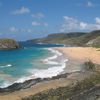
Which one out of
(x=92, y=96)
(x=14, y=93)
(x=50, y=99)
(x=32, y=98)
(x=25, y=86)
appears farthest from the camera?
(x=25, y=86)

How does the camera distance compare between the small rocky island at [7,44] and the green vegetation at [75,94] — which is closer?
the green vegetation at [75,94]

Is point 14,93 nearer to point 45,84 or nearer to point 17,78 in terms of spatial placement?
point 45,84

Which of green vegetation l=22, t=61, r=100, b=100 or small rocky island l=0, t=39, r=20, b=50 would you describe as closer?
green vegetation l=22, t=61, r=100, b=100

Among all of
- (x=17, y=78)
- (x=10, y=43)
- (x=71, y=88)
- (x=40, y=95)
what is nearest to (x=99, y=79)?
(x=71, y=88)

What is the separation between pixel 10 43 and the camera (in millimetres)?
152750

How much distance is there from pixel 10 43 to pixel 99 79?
12312cm

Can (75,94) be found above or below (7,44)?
below

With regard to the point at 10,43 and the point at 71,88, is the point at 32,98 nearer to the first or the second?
the point at 71,88

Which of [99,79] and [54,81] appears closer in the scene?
[99,79]

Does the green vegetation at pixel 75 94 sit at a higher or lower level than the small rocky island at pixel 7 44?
lower

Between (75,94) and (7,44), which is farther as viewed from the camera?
(7,44)

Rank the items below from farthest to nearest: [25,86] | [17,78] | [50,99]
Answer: [17,78], [25,86], [50,99]

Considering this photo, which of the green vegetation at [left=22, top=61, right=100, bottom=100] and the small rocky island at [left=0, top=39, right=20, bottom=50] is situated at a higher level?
the small rocky island at [left=0, top=39, right=20, bottom=50]

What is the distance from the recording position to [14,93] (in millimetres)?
30922
